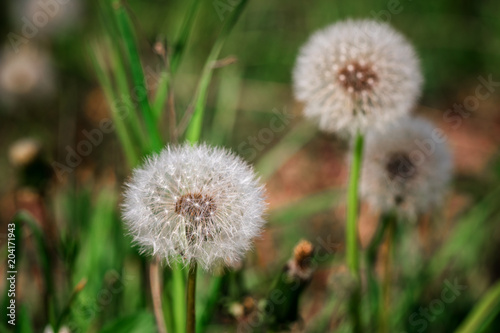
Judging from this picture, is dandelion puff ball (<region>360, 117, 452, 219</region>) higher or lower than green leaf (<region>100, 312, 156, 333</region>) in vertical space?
higher

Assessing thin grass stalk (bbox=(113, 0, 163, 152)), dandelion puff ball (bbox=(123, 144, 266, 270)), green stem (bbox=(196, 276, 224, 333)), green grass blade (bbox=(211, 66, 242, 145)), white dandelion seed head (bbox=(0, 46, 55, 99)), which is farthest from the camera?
white dandelion seed head (bbox=(0, 46, 55, 99))

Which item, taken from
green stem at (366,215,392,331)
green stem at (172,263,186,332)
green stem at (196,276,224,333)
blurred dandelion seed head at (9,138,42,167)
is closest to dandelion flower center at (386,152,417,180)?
green stem at (366,215,392,331)

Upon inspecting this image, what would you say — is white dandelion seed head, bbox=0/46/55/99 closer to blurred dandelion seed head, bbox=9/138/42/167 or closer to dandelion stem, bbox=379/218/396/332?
blurred dandelion seed head, bbox=9/138/42/167

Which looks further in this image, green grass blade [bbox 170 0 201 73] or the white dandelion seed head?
the white dandelion seed head

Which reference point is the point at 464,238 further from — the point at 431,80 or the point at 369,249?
the point at 431,80

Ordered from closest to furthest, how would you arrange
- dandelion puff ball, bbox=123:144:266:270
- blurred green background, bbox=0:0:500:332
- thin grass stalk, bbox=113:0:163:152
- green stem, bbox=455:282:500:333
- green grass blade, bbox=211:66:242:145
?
dandelion puff ball, bbox=123:144:266:270, thin grass stalk, bbox=113:0:163:152, green stem, bbox=455:282:500:333, blurred green background, bbox=0:0:500:332, green grass blade, bbox=211:66:242:145

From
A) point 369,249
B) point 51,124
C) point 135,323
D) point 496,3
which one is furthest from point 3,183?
point 496,3

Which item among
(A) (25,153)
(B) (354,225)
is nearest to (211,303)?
(B) (354,225)
